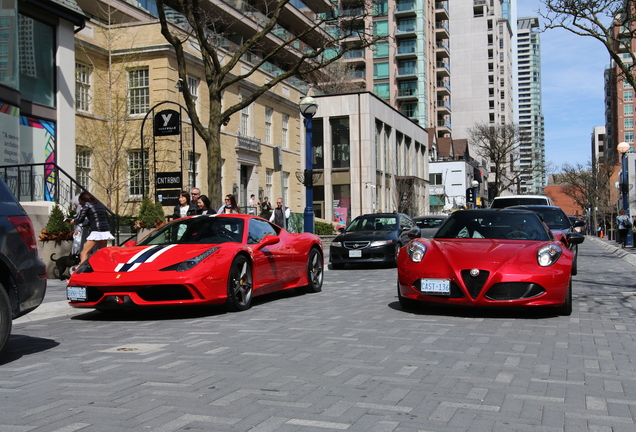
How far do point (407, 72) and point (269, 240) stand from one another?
73.1 meters

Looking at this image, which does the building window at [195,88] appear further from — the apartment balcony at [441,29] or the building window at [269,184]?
the apartment balcony at [441,29]

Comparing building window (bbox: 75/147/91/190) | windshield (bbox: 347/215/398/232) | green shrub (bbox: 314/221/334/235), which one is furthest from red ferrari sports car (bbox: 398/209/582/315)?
green shrub (bbox: 314/221/334/235)

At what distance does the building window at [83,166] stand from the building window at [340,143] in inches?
1114

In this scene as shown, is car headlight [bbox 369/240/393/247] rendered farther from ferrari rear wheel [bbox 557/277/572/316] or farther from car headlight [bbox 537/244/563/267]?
car headlight [bbox 537/244/563/267]

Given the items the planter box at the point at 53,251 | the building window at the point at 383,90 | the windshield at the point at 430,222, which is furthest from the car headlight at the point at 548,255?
the building window at the point at 383,90

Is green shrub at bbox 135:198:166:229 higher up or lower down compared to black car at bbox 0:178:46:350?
higher up

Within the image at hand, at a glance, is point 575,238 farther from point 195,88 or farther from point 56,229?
point 195,88

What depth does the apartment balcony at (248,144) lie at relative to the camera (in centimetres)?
3369

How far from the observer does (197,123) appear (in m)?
17.0

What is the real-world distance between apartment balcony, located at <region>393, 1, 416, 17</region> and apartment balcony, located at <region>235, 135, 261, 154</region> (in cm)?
4854

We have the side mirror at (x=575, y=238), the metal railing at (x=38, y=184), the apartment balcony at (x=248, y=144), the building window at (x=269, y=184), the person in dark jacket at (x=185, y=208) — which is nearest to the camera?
the side mirror at (x=575, y=238)

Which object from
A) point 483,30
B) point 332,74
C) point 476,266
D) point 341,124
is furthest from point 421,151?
point 476,266

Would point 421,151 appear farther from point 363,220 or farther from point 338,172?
point 363,220

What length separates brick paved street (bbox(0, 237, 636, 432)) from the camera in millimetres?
3995
